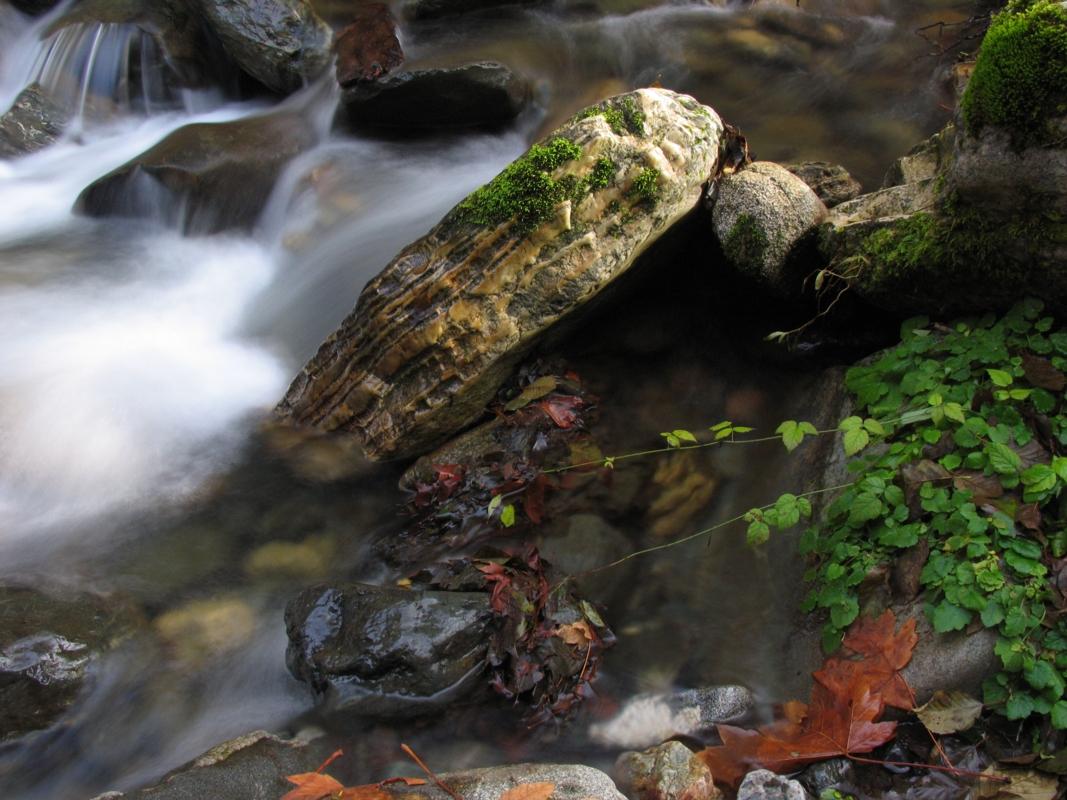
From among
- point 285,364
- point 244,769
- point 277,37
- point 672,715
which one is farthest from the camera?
point 277,37

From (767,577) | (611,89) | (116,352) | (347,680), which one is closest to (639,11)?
(611,89)

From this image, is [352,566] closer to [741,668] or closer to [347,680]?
[347,680]

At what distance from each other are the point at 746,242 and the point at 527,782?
3.09 metres

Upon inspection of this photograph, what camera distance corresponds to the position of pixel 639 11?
8414 millimetres

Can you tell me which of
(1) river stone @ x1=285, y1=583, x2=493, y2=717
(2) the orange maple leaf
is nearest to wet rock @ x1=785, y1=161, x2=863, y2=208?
(2) the orange maple leaf

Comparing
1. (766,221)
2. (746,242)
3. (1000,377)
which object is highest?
(766,221)

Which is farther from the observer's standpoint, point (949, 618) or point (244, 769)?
point (244, 769)

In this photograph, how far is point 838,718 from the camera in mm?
3133

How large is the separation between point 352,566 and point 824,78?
6.23 m

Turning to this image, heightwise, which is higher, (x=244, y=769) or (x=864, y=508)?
(x=864, y=508)

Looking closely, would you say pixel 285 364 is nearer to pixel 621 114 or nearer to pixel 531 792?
pixel 621 114

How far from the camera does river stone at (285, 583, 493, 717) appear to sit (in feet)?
11.8

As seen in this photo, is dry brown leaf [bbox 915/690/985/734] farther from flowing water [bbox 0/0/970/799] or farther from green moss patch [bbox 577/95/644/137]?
green moss patch [bbox 577/95/644/137]

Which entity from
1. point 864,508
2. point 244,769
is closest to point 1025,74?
point 864,508
